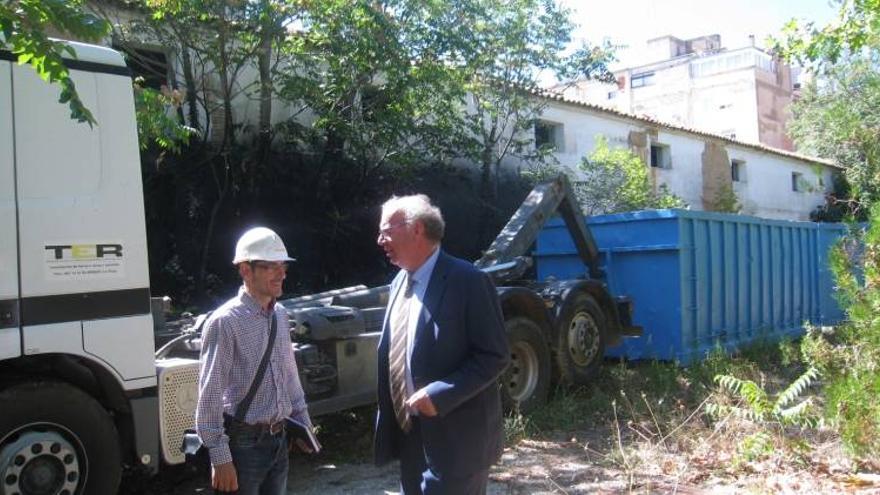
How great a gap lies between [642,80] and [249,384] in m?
44.1

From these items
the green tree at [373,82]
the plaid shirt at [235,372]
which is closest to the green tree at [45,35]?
the plaid shirt at [235,372]

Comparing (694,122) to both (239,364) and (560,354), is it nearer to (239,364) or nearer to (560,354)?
(560,354)

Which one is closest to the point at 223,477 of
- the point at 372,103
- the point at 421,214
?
the point at 421,214

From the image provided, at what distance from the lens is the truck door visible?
13.0 ft

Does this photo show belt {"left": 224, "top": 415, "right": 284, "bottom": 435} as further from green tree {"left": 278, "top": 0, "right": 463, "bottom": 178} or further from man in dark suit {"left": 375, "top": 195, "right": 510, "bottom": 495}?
green tree {"left": 278, "top": 0, "right": 463, "bottom": 178}

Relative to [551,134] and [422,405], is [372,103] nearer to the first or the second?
[551,134]

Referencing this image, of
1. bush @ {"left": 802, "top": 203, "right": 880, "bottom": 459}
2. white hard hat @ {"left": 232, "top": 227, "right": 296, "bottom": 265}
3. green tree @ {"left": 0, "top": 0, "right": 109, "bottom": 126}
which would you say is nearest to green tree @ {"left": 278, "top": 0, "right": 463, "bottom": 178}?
green tree @ {"left": 0, "top": 0, "right": 109, "bottom": 126}

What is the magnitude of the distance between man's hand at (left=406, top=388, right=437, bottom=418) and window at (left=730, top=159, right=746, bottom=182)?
23.9 meters

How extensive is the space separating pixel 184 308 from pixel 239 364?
6.76 meters

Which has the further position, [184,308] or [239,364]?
[184,308]

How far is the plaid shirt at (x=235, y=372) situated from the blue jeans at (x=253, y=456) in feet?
0.24

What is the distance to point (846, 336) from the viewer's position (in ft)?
19.3

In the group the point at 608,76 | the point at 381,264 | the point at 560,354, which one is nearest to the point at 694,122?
the point at 608,76

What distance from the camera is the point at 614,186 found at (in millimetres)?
15156
